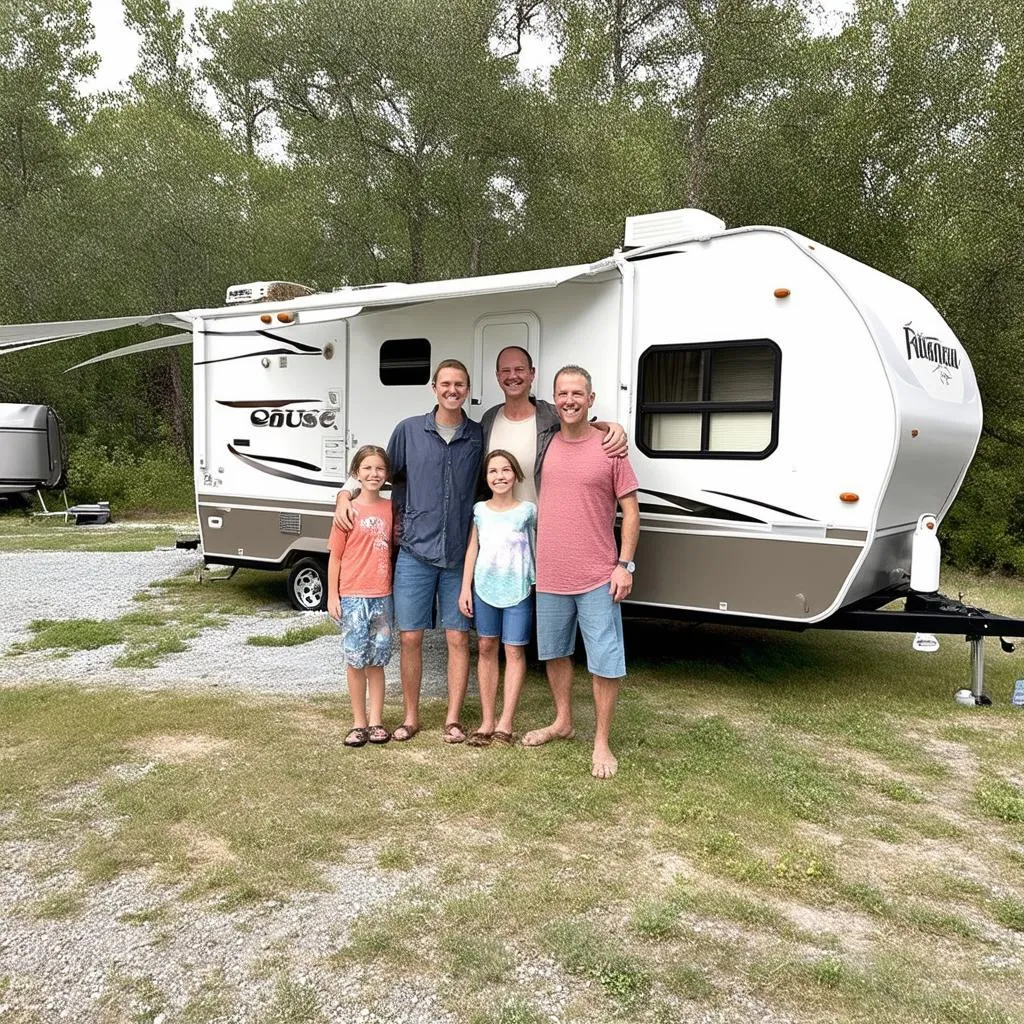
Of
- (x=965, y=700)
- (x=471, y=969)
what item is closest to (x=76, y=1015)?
(x=471, y=969)

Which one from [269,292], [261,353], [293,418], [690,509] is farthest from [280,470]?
[690,509]

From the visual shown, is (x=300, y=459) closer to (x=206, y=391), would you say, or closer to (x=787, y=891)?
(x=206, y=391)

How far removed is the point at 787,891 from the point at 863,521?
241 centimetres

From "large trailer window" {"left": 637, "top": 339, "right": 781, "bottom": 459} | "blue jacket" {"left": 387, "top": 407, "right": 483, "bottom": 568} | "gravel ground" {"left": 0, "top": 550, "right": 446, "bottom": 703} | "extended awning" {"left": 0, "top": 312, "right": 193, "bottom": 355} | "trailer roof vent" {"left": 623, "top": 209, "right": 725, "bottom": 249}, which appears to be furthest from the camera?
"extended awning" {"left": 0, "top": 312, "right": 193, "bottom": 355}

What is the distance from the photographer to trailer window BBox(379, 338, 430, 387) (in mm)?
6598

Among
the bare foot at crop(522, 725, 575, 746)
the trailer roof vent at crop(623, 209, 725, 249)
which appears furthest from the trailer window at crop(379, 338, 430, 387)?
the bare foot at crop(522, 725, 575, 746)

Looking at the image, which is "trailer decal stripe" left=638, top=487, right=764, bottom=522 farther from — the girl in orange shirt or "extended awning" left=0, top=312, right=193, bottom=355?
"extended awning" left=0, top=312, right=193, bottom=355

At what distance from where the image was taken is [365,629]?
14.7 feet

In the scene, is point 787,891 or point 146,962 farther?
point 787,891

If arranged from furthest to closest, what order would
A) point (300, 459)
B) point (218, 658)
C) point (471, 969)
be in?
point (300, 459) → point (218, 658) → point (471, 969)

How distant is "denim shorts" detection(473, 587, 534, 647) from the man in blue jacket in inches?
5.5

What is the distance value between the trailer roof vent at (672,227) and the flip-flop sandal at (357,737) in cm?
337

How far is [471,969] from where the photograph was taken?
266 cm

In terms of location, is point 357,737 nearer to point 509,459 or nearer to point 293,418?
point 509,459
